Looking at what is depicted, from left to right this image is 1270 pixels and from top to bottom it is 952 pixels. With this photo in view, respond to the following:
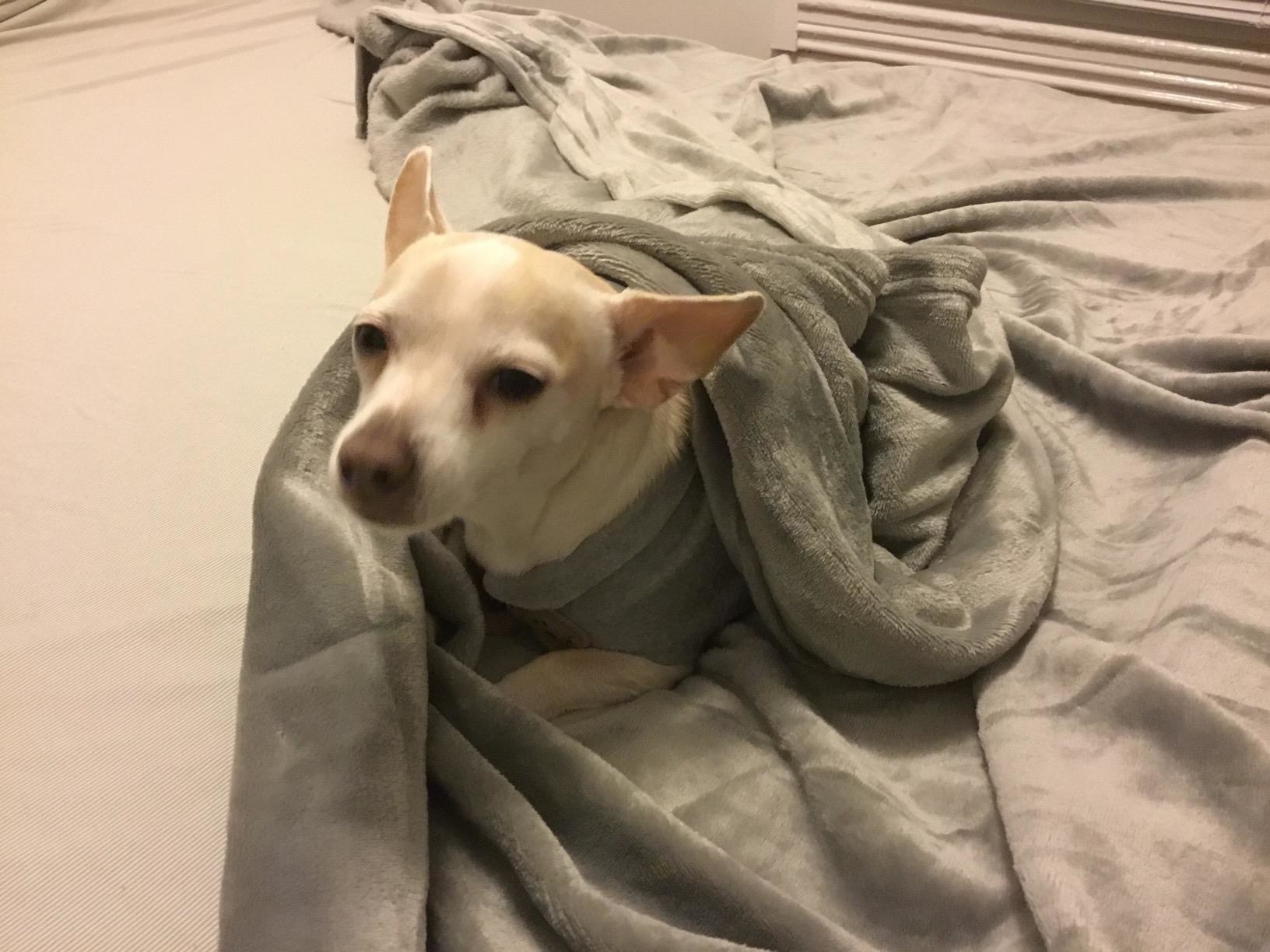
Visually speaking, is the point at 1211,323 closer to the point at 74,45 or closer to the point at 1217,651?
the point at 1217,651

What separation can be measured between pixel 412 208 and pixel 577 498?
1.03ft

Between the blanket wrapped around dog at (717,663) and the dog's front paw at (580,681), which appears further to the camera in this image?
the dog's front paw at (580,681)

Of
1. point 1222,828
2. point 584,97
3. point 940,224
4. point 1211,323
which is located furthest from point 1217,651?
point 584,97

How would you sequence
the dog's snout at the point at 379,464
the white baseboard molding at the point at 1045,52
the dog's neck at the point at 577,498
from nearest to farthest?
the dog's snout at the point at 379,464 → the dog's neck at the point at 577,498 → the white baseboard molding at the point at 1045,52

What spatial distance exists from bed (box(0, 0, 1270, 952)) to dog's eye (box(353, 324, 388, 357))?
12cm

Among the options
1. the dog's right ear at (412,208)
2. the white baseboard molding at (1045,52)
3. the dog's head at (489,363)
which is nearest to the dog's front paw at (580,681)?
the dog's head at (489,363)

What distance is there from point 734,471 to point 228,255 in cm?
93

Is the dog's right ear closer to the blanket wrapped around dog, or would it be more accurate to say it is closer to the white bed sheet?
the blanket wrapped around dog

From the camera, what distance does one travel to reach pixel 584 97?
157 centimetres

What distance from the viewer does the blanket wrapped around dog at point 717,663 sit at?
649mm

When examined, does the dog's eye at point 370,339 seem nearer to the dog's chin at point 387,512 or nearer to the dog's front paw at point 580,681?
the dog's chin at point 387,512

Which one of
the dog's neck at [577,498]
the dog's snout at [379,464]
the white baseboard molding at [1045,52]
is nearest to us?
the dog's snout at [379,464]

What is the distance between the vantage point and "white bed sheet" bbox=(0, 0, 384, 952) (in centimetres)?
71

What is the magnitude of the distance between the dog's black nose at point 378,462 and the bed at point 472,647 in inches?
4.7
